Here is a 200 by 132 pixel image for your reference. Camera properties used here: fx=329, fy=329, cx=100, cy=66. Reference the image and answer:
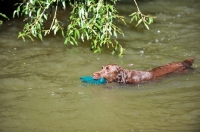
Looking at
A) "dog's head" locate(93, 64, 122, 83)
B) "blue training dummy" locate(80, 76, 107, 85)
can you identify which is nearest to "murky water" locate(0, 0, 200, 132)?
"blue training dummy" locate(80, 76, 107, 85)

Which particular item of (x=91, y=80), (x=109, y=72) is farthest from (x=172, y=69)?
(x=91, y=80)

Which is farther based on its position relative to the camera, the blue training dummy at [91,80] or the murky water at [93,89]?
the blue training dummy at [91,80]

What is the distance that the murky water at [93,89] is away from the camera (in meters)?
5.86

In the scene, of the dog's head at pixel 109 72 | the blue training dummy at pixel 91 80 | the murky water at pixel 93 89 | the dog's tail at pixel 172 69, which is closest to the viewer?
the murky water at pixel 93 89

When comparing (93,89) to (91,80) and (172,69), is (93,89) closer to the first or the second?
(91,80)

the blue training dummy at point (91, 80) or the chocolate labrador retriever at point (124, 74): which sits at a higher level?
the chocolate labrador retriever at point (124, 74)

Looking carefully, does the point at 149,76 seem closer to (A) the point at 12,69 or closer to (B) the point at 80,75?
(B) the point at 80,75

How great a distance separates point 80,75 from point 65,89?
82cm

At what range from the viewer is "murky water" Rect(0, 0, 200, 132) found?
5.86 m

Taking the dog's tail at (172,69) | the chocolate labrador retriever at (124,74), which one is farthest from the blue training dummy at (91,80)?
the dog's tail at (172,69)

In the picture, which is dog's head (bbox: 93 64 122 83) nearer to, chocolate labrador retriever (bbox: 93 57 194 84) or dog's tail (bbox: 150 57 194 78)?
chocolate labrador retriever (bbox: 93 57 194 84)

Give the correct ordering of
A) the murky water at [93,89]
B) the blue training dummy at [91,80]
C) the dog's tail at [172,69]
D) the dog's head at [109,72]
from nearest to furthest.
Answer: the murky water at [93,89] → the blue training dummy at [91,80] → the dog's head at [109,72] → the dog's tail at [172,69]

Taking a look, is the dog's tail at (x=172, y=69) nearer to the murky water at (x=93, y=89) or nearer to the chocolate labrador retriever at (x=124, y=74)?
the chocolate labrador retriever at (x=124, y=74)

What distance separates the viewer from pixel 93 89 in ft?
23.9
